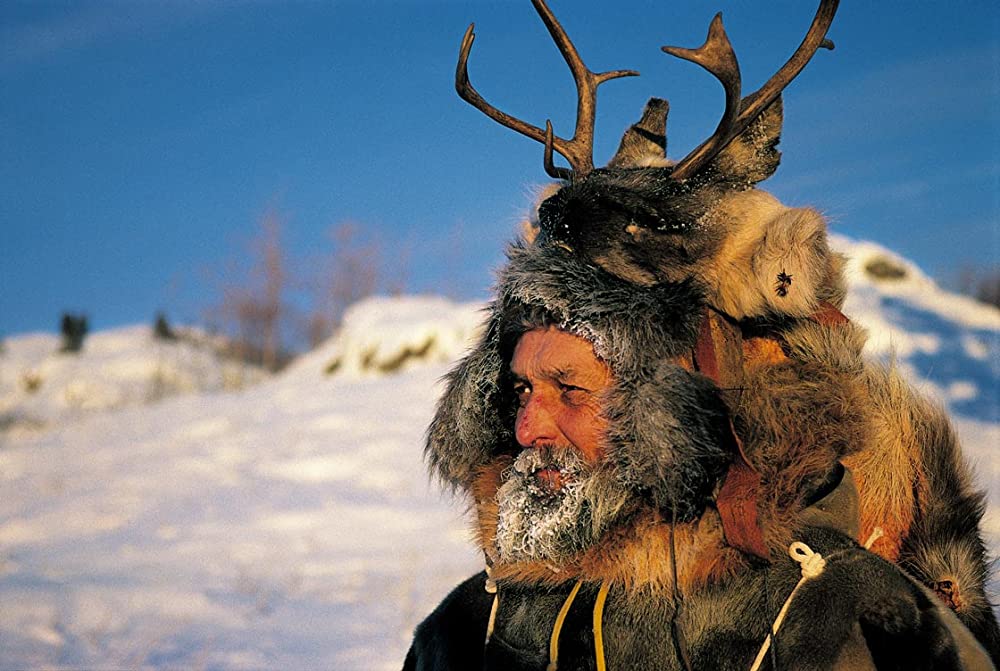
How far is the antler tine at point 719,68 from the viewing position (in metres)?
1.98

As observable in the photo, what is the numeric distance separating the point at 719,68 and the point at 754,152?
0.82 feet

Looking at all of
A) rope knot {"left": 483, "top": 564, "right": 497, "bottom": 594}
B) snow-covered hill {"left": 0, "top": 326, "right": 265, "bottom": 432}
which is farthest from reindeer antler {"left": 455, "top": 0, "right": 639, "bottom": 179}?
snow-covered hill {"left": 0, "top": 326, "right": 265, "bottom": 432}

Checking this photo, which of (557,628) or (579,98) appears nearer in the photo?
(557,628)

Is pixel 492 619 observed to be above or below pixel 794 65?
below

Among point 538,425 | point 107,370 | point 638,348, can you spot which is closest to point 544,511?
point 538,425

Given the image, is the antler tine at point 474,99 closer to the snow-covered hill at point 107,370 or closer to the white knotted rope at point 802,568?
the white knotted rope at point 802,568

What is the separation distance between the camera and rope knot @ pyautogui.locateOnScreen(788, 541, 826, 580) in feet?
5.96

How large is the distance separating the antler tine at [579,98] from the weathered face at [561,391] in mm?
474

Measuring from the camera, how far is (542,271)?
2121 mm

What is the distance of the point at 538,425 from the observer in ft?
7.01

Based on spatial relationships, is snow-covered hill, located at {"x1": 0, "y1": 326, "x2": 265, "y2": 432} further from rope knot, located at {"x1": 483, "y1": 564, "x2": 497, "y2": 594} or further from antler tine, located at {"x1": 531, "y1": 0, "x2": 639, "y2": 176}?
antler tine, located at {"x1": 531, "y1": 0, "x2": 639, "y2": 176}

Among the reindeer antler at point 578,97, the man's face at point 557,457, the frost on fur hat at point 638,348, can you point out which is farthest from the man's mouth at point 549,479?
the reindeer antler at point 578,97

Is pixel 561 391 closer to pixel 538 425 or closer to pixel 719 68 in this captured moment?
pixel 538 425

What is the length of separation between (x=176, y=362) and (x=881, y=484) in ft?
74.4
